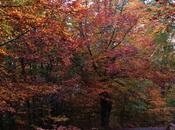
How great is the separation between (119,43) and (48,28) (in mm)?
11765

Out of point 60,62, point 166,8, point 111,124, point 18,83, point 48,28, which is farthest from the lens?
point 111,124

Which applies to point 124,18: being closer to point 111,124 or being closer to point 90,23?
point 90,23

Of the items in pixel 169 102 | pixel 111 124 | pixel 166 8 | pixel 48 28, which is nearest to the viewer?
pixel 166 8

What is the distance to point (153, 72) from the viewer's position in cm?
2441

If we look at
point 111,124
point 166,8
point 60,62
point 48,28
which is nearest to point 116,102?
point 111,124

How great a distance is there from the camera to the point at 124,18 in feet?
78.1

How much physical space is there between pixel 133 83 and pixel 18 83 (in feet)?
31.2

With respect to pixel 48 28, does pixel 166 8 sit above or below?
below

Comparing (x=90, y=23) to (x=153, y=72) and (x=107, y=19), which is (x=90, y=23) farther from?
(x=153, y=72)

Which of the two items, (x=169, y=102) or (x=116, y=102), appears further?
(x=169, y=102)

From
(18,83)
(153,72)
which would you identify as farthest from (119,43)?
(18,83)

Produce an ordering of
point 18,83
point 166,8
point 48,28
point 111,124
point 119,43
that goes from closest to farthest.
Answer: point 166,8, point 48,28, point 18,83, point 119,43, point 111,124

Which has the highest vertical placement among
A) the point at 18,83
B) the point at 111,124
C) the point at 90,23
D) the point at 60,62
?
the point at 90,23

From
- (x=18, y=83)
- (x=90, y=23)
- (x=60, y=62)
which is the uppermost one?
(x=90, y=23)
